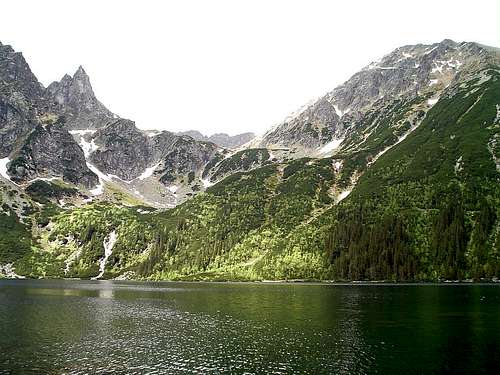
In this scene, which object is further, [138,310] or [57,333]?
[138,310]

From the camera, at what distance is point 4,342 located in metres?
69.2

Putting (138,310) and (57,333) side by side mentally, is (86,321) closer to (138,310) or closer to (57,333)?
(57,333)

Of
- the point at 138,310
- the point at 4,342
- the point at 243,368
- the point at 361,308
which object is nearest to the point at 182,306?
the point at 138,310

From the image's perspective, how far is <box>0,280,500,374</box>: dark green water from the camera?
55.2m

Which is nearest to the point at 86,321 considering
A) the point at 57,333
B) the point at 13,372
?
the point at 57,333

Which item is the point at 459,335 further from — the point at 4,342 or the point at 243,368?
the point at 4,342

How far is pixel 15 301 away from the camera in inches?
5236

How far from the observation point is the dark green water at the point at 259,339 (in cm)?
5519

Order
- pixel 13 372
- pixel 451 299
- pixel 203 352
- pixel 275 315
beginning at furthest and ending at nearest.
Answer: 1. pixel 451 299
2. pixel 275 315
3. pixel 203 352
4. pixel 13 372

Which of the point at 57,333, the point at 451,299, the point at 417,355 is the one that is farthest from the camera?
the point at 451,299

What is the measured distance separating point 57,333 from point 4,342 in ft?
35.2

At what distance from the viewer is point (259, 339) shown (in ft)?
241

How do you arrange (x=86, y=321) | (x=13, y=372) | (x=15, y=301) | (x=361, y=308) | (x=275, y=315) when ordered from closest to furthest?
(x=13, y=372) → (x=86, y=321) → (x=275, y=315) → (x=361, y=308) → (x=15, y=301)

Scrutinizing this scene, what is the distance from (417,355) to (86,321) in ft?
226
